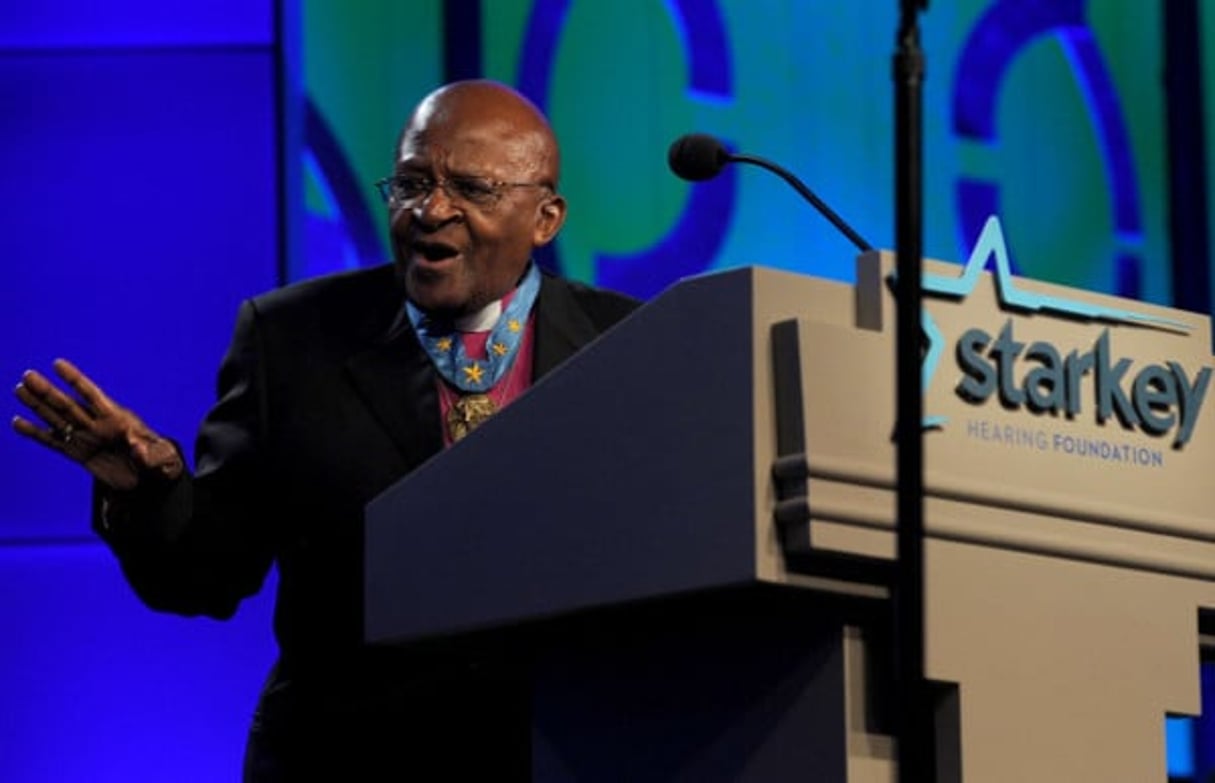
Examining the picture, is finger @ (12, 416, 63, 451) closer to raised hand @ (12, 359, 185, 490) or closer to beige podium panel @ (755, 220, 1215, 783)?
raised hand @ (12, 359, 185, 490)

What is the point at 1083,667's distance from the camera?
2082 mm

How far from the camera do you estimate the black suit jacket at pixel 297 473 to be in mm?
2748

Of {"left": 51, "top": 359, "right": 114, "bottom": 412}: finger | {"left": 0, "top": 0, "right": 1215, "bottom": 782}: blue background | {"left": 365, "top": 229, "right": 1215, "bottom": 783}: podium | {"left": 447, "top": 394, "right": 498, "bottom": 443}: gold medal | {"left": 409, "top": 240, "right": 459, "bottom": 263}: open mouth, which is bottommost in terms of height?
{"left": 365, "top": 229, "right": 1215, "bottom": 783}: podium

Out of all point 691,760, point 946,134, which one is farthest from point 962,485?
point 946,134

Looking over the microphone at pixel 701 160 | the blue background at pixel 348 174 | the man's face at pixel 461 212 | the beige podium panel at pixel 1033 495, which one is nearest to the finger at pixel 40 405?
the man's face at pixel 461 212

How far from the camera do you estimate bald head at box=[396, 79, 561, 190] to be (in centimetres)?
296

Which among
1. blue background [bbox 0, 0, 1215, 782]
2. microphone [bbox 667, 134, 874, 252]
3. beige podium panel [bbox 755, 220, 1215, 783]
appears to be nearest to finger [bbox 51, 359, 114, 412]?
microphone [bbox 667, 134, 874, 252]

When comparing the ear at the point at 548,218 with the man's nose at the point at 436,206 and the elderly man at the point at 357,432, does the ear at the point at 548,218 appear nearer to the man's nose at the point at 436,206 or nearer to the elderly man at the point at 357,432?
the elderly man at the point at 357,432

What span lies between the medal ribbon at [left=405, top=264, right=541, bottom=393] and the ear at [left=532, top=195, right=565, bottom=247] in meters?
0.12

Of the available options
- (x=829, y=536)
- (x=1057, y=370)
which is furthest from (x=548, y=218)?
(x=829, y=536)

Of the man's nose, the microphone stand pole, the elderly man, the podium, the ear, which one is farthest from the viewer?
the ear

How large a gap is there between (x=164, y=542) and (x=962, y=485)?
1.07m

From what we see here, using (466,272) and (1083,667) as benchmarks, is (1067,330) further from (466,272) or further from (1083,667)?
(466,272)

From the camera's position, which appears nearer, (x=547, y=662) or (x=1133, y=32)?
(x=547, y=662)
